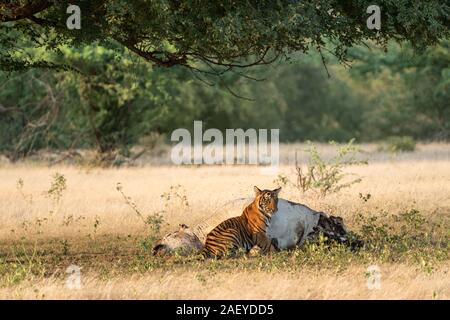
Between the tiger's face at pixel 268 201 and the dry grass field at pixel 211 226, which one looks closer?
the dry grass field at pixel 211 226

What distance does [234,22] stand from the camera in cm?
1323

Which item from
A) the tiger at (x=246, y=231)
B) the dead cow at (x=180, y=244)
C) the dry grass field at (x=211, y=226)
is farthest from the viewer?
the dead cow at (x=180, y=244)

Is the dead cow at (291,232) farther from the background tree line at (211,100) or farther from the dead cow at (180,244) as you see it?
the background tree line at (211,100)

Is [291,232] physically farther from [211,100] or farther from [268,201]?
[211,100]

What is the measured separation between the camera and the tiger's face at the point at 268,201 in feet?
48.0

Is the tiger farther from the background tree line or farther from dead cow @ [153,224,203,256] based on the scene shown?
the background tree line

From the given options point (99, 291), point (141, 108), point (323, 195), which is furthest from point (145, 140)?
point (99, 291)

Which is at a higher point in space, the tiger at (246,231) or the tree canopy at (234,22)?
the tree canopy at (234,22)

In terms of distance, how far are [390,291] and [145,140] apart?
3411 cm

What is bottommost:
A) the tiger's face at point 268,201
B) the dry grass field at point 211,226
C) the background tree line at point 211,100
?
the dry grass field at point 211,226

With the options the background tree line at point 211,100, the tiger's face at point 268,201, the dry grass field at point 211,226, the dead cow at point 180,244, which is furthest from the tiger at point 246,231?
the background tree line at point 211,100

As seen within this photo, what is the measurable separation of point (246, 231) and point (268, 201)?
1.79ft

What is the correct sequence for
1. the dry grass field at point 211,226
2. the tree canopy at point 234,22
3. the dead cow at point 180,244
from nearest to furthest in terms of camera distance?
the dry grass field at point 211,226
the tree canopy at point 234,22
the dead cow at point 180,244

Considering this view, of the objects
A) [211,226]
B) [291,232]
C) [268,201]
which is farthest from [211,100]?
[268,201]
